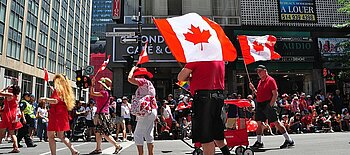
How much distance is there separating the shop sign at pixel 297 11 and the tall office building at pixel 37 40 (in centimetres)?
2392

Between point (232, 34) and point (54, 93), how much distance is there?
15.7m

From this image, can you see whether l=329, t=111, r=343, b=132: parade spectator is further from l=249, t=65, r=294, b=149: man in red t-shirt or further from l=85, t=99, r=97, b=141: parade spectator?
l=85, t=99, r=97, b=141: parade spectator

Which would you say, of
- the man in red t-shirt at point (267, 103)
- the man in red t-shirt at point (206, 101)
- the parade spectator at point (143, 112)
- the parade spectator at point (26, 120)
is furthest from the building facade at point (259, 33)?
the man in red t-shirt at point (206, 101)

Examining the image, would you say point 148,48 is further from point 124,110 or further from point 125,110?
point 124,110

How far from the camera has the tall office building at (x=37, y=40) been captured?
97.1 ft

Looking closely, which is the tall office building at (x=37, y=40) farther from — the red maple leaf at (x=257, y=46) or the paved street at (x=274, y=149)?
the red maple leaf at (x=257, y=46)

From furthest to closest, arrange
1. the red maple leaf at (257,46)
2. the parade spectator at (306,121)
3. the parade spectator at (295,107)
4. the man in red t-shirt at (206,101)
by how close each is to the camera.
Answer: the parade spectator at (295,107) < the parade spectator at (306,121) < the red maple leaf at (257,46) < the man in red t-shirt at (206,101)

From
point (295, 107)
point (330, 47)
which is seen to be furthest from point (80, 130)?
point (330, 47)

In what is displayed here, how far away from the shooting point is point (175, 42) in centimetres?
423

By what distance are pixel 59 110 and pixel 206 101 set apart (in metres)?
3.11

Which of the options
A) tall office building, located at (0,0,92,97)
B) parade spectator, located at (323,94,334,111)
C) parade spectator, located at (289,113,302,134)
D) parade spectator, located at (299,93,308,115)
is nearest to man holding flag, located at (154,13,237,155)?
parade spectator, located at (289,113,302,134)

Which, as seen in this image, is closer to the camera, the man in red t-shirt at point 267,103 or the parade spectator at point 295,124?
the man in red t-shirt at point 267,103

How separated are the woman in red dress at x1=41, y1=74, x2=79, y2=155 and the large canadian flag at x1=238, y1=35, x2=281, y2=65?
390 cm

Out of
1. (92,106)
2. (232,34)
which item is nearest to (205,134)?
(92,106)
